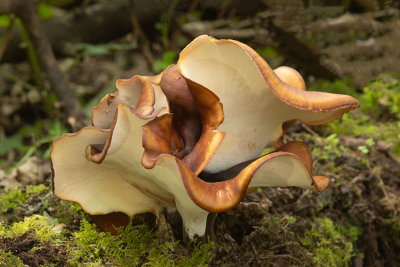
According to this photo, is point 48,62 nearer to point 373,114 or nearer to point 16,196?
point 16,196

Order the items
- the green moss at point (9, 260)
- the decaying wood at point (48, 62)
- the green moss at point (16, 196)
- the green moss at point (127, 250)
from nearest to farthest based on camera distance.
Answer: the green moss at point (9, 260) < the green moss at point (127, 250) < the green moss at point (16, 196) < the decaying wood at point (48, 62)

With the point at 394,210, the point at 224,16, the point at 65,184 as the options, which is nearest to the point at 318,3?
the point at 224,16

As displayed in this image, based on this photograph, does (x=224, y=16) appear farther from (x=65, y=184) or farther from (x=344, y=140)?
(x=65, y=184)

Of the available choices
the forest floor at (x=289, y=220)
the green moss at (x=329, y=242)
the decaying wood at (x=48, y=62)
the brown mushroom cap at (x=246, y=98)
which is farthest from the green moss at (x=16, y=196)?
the decaying wood at (x=48, y=62)

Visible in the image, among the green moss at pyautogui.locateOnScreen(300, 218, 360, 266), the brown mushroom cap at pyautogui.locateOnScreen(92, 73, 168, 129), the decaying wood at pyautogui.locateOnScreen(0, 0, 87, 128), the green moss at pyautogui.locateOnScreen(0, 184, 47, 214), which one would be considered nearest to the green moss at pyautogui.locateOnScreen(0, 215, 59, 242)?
the green moss at pyautogui.locateOnScreen(0, 184, 47, 214)

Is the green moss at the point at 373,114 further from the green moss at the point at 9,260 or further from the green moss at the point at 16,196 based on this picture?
the green moss at the point at 9,260

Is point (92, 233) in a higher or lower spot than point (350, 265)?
higher
